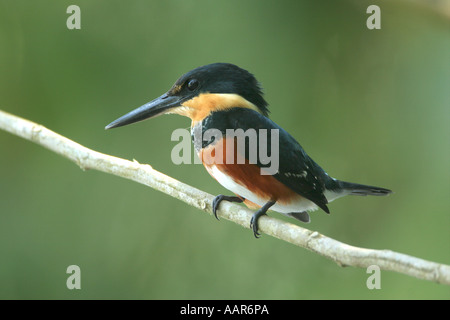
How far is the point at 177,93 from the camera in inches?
66.3

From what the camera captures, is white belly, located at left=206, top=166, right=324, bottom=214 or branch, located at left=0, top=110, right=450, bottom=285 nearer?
branch, located at left=0, top=110, right=450, bottom=285

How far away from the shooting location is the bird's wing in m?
1.54

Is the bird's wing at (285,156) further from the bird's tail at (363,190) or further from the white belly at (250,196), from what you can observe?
the bird's tail at (363,190)

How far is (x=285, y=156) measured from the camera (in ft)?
5.13

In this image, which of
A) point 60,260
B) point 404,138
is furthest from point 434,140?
point 60,260

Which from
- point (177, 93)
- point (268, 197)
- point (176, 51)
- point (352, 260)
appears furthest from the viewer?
point (176, 51)

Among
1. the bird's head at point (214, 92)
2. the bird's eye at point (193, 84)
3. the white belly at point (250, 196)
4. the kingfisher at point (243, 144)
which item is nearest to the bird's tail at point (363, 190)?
the kingfisher at point (243, 144)

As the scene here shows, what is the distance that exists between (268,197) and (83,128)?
113 cm

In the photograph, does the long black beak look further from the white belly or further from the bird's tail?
the bird's tail

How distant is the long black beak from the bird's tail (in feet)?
2.06

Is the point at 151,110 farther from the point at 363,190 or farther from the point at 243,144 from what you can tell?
the point at 363,190

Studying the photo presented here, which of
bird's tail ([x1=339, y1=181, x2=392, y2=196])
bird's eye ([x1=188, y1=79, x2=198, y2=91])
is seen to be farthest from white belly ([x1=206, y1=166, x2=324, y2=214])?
bird's eye ([x1=188, y1=79, x2=198, y2=91])

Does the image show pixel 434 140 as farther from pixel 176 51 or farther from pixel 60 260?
pixel 60 260

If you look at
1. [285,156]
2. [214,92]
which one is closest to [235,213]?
[285,156]
